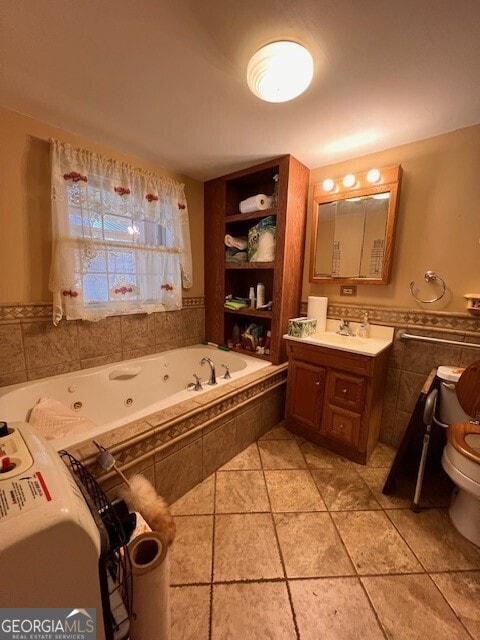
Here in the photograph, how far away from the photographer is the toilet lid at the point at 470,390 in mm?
1362

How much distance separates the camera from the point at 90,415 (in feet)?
5.87

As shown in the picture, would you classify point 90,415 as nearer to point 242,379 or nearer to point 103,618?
point 242,379

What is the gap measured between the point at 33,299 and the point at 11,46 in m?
1.24

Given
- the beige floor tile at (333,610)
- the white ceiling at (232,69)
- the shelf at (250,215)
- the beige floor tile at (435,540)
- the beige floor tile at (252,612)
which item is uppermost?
the white ceiling at (232,69)

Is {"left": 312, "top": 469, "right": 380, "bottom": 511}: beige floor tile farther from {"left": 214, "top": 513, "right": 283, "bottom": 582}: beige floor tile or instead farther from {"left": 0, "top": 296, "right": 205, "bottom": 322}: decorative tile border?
{"left": 0, "top": 296, "right": 205, "bottom": 322}: decorative tile border

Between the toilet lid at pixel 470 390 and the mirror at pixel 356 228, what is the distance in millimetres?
758

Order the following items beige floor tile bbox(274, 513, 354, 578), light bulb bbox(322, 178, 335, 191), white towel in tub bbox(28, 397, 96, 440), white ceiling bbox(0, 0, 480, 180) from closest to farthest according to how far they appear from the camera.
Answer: white ceiling bbox(0, 0, 480, 180) → beige floor tile bbox(274, 513, 354, 578) → white towel in tub bbox(28, 397, 96, 440) → light bulb bbox(322, 178, 335, 191)

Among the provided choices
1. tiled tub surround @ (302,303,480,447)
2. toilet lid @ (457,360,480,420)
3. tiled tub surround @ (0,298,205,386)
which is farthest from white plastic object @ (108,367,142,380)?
toilet lid @ (457,360,480,420)

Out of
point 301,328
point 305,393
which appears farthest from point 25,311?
point 305,393

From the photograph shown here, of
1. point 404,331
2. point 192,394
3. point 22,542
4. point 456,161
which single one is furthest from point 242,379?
point 456,161

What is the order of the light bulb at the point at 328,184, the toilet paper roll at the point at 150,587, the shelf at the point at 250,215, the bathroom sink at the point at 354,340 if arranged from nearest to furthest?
the toilet paper roll at the point at 150,587 → the bathroom sink at the point at 354,340 → the light bulb at the point at 328,184 → the shelf at the point at 250,215

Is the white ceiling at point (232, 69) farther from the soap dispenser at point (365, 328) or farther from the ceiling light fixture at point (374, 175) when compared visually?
the soap dispenser at point (365, 328)

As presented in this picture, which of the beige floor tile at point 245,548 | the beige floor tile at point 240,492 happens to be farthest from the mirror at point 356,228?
the beige floor tile at point 245,548

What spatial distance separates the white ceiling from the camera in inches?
35.8
